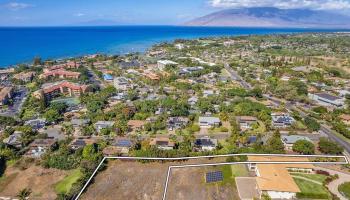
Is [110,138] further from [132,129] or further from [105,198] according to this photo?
[105,198]

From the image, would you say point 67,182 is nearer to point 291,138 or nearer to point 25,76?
point 291,138

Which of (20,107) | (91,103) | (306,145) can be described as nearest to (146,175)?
(306,145)

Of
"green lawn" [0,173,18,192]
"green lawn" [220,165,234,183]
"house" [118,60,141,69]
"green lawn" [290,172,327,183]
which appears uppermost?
"house" [118,60,141,69]

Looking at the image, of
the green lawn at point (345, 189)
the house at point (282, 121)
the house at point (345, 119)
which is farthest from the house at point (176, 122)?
the house at point (345, 119)

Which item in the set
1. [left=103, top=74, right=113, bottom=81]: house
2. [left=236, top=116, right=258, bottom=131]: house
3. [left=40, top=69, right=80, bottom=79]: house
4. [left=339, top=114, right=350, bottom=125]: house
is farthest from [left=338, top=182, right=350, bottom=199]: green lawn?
[left=40, top=69, right=80, bottom=79]: house

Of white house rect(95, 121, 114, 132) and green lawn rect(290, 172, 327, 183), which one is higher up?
green lawn rect(290, 172, 327, 183)

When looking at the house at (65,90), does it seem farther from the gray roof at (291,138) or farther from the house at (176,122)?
the gray roof at (291,138)

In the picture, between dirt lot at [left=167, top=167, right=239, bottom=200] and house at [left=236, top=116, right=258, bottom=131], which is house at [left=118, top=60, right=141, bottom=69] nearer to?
house at [left=236, top=116, right=258, bottom=131]
